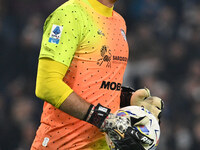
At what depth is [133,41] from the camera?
756 centimetres

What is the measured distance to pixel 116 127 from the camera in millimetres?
2469

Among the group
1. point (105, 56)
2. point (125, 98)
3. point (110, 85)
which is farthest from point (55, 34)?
point (125, 98)

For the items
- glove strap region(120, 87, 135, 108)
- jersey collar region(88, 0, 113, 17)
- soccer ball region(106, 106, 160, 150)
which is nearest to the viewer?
soccer ball region(106, 106, 160, 150)

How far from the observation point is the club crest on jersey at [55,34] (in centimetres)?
250

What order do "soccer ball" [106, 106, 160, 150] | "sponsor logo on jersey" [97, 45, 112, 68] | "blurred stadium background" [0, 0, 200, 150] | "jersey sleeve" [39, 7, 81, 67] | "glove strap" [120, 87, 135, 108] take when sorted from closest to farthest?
"jersey sleeve" [39, 7, 81, 67] → "soccer ball" [106, 106, 160, 150] → "sponsor logo on jersey" [97, 45, 112, 68] → "glove strap" [120, 87, 135, 108] → "blurred stadium background" [0, 0, 200, 150]

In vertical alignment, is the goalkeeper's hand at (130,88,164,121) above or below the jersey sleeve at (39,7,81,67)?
below

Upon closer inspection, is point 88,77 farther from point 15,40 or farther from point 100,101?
point 15,40

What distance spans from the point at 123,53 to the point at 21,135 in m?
4.03

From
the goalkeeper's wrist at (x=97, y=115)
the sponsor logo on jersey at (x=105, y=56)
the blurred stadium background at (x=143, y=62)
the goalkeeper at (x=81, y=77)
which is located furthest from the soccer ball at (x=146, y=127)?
the blurred stadium background at (x=143, y=62)

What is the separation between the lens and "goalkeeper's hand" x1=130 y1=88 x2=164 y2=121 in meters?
2.99

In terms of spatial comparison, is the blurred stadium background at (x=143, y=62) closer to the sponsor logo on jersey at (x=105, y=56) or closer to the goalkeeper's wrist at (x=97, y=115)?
the sponsor logo on jersey at (x=105, y=56)

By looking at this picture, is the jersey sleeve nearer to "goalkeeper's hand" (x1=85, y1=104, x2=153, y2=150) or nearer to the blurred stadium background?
"goalkeeper's hand" (x1=85, y1=104, x2=153, y2=150)

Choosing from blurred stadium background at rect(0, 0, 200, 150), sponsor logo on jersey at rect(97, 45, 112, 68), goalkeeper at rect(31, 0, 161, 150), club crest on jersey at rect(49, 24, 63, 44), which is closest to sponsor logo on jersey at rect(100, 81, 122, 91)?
goalkeeper at rect(31, 0, 161, 150)

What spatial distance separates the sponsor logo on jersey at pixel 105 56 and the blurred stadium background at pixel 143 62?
401cm
